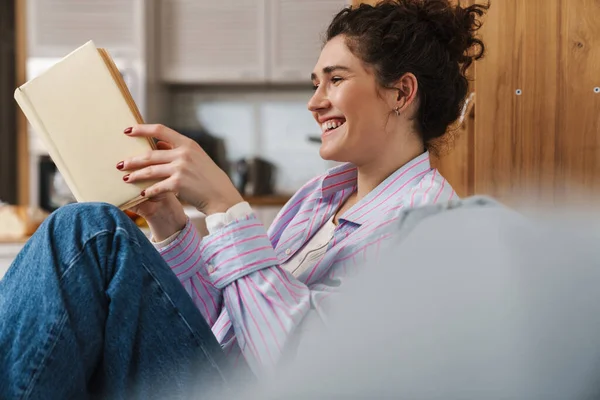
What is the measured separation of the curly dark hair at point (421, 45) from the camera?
46.0 inches

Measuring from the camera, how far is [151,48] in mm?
3785

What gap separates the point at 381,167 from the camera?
1.18 meters

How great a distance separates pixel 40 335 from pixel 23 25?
3297mm

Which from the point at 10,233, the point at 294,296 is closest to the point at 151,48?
the point at 10,233

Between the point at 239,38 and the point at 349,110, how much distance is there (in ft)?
9.46

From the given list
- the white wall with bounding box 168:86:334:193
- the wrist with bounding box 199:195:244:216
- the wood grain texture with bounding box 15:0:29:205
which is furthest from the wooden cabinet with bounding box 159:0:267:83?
the wrist with bounding box 199:195:244:216

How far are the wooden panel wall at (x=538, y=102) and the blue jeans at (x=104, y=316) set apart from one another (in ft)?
2.28

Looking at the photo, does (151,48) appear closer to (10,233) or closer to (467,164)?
(10,233)

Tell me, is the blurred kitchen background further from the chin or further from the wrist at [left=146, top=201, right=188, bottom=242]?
the wrist at [left=146, top=201, right=188, bottom=242]

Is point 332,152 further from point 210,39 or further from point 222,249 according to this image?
point 210,39

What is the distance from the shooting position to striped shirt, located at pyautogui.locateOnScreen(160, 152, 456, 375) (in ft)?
2.90

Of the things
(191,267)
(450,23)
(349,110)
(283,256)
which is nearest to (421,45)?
(450,23)

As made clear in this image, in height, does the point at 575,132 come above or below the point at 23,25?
below

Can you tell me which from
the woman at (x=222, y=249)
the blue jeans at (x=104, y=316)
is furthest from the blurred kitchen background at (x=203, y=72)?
the blue jeans at (x=104, y=316)
